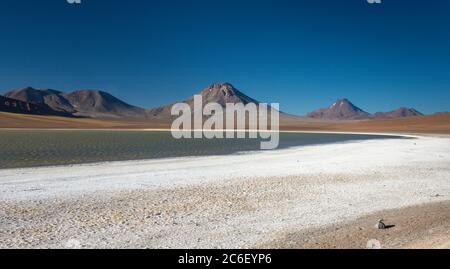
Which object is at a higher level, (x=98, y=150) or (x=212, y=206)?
(x=212, y=206)

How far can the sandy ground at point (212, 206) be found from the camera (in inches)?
334

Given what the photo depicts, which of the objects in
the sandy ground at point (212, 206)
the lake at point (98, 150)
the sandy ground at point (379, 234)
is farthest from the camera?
the lake at point (98, 150)

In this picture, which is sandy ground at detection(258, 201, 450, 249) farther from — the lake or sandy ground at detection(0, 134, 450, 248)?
the lake

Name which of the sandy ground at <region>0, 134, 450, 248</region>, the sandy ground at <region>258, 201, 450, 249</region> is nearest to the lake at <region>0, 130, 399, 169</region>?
the sandy ground at <region>0, 134, 450, 248</region>

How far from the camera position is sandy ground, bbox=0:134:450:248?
334 inches

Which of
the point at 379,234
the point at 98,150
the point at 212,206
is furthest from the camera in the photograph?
the point at 98,150

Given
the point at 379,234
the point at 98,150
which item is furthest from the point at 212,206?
the point at 98,150

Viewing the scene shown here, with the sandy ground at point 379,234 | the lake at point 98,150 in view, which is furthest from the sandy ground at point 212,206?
the lake at point 98,150

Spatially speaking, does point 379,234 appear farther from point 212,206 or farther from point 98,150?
point 98,150

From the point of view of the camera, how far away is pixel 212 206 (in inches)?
455

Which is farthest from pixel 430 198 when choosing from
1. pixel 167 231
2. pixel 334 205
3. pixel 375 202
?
pixel 167 231

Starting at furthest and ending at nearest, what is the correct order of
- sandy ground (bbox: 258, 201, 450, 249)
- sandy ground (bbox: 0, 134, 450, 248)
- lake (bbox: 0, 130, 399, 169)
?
lake (bbox: 0, 130, 399, 169)
sandy ground (bbox: 0, 134, 450, 248)
sandy ground (bbox: 258, 201, 450, 249)

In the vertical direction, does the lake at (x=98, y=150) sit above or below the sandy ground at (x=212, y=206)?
below

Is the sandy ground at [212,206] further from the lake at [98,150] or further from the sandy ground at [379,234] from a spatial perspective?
the lake at [98,150]
